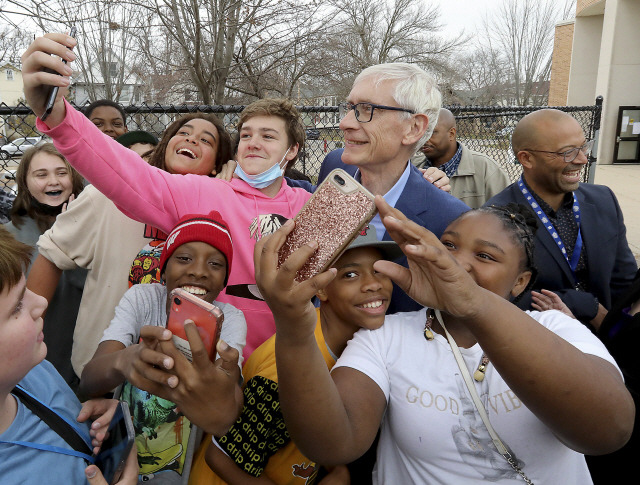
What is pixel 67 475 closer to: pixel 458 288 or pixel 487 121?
pixel 458 288

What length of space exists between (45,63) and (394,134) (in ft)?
5.38

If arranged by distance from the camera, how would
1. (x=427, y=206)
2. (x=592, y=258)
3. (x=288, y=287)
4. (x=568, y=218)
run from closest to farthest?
(x=288, y=287)
(x=427, y=206)
(x=592, y=258)
(x=568, y=218)

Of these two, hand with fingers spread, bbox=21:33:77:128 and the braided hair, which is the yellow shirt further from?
hand with fingers spread, bbox=21:33:77:128

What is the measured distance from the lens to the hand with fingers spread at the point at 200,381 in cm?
130

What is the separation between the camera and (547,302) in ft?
8.38

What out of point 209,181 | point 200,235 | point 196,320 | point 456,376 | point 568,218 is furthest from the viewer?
point 568,218

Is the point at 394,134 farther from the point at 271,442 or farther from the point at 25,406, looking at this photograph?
the point at 25,406

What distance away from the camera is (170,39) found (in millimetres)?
7820

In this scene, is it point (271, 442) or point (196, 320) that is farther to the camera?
point (271, 442)

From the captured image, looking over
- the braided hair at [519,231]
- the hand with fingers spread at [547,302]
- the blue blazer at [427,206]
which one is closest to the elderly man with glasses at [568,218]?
the hand with fingers spread at [547,302]

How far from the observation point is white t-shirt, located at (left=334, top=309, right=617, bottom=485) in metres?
1.47

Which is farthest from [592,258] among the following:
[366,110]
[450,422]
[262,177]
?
[262,177]

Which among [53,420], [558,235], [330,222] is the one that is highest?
[330,222]

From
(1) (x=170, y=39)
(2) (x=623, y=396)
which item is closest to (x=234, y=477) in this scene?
(2) (x=623, y=396)
